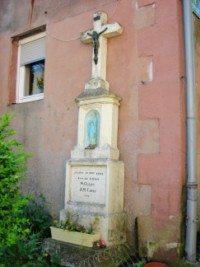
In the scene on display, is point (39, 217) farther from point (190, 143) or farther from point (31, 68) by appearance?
point (31, 68)

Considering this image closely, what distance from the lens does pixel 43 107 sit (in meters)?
5.44

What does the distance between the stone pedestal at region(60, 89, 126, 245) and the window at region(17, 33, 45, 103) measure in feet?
5.65

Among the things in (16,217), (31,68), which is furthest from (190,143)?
(31,68)

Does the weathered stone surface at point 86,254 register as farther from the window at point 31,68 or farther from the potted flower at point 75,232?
the window at point 31,68

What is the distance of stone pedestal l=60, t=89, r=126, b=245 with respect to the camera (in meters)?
4.02

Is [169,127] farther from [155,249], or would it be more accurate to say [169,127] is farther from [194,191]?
[155,249]

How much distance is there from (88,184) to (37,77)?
272cm

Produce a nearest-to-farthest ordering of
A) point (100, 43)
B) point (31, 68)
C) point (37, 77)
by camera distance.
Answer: point (100, 43) < point (37, 77) < point (31, 68)

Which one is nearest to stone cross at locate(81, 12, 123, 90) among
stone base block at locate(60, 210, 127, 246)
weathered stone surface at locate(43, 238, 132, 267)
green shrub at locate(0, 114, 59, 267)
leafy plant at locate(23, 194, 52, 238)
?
green shrub at locate(0, 114, 59, 267)

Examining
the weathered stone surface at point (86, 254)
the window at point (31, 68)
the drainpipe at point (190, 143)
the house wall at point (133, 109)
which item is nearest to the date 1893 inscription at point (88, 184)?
the house wall at point (133, 109)

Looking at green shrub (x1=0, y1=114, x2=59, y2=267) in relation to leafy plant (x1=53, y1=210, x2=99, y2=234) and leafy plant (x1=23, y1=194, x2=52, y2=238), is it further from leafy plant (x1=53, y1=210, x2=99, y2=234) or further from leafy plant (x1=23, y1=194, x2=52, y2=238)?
leafy plant (x1=53, y1=210, x2=99, y2=234)

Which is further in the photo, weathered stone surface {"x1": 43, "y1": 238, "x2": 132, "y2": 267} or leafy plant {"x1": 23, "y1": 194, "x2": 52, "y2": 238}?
leafy plant {"x1": 23, "y1": 194, "x2": 52, "y2": 238}

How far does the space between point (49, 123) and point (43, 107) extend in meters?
0.34

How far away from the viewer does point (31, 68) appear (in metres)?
6.21
